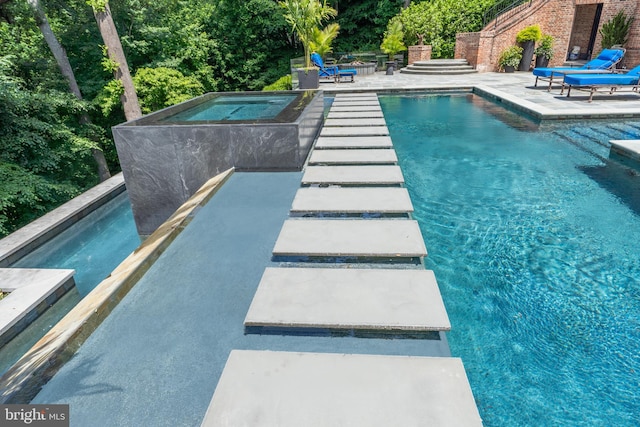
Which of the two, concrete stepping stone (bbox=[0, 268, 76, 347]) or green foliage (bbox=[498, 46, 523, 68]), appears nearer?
concrete stepping stone (bbox=[0, 268, 76, 347])

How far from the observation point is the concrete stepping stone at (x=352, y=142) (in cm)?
564

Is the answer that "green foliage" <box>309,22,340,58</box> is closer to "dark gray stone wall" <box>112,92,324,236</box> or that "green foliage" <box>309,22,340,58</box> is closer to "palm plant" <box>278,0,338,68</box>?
"palm plant" <box>278,0,338,68</box>

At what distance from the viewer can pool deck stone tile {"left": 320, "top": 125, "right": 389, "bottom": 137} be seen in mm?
6348

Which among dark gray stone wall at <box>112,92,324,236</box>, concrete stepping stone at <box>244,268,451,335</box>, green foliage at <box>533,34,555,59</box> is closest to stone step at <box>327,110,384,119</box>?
dark gray stone wall at <box>112,92,324,236</box>

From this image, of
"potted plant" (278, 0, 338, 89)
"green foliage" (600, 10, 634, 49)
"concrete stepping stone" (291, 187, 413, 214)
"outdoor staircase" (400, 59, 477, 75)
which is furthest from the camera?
"outdoor staircase" (400, 59, 477, 75)

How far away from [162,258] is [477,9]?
21.6 metres

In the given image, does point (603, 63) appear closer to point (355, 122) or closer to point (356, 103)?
point (356, 103)

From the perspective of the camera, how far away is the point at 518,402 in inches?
89.4

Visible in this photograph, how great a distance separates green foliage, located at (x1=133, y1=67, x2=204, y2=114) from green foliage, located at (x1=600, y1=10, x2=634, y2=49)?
1784 centimetres

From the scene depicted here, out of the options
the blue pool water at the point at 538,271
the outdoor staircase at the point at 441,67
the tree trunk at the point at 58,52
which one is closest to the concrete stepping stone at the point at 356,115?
the blue pool water at the point at 538,271

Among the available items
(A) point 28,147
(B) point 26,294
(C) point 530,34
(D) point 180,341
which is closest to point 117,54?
(A) point 28,147

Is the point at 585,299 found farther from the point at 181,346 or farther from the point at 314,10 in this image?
the point at 314,10

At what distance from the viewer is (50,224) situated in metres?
4.94

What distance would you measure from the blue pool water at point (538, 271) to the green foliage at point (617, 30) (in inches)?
477
